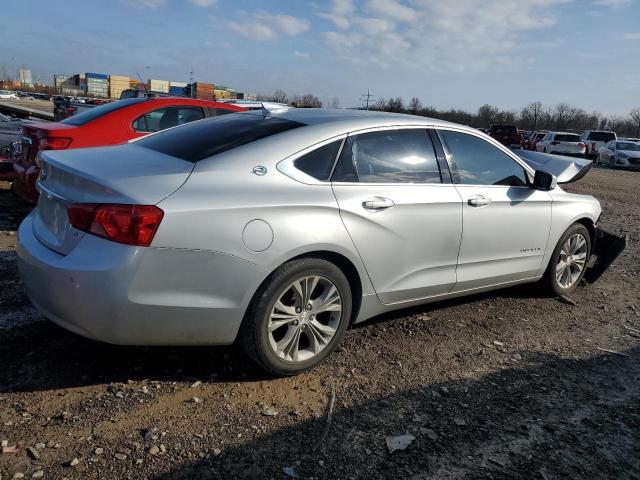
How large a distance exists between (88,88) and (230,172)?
4324 inches

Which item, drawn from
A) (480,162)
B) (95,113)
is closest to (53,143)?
(95,113)

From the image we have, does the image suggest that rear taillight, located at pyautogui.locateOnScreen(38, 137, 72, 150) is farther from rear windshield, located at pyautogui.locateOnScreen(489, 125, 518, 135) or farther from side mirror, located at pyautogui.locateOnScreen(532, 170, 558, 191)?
rear windshield, located at pyautogui.locateOnScreen(489, 125, 518, 135)

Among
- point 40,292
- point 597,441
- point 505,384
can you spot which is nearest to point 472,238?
point 505,384

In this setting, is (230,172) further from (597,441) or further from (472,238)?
(597,441)

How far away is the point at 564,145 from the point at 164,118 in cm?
2610

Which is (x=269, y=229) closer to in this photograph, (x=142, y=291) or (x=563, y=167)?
(x=142, y=291)

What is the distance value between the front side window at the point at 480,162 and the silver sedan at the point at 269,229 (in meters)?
0.01

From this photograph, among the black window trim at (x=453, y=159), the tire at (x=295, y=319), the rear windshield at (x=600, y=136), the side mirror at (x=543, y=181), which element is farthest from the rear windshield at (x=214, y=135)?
the rear windshield at (x=600, y=136)

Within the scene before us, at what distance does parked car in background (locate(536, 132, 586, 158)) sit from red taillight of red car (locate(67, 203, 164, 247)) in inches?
1123

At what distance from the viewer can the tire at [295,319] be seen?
9.99 feet

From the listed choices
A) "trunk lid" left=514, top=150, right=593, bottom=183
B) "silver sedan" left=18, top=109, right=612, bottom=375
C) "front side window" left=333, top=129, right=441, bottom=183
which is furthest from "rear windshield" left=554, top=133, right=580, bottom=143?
"front side window" left=333, top=129, right=441, bottom=183

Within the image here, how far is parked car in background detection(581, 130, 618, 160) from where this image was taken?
31.8m

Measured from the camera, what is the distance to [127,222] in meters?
2.68

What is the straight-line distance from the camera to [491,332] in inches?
171
